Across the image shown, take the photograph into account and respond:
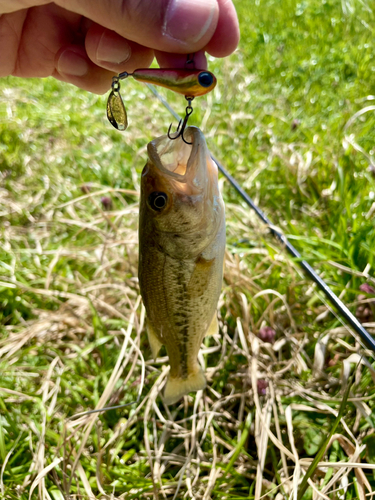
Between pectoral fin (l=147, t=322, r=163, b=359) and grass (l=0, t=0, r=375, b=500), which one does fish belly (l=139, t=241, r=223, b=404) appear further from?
grass (l=0, t=0, r=375, b=500)

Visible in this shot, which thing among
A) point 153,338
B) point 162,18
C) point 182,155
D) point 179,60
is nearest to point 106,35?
point 179,60

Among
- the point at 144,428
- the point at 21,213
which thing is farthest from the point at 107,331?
the point at 21,213

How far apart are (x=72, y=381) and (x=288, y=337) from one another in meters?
1.33

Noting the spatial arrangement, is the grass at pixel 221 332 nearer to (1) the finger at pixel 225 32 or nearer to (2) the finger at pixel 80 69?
(2) the finger at pixel 80 69

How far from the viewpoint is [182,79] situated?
50.2 inches

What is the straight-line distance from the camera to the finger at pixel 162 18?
1.36 m

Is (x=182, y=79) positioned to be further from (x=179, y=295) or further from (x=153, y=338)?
(x=153, y=338)

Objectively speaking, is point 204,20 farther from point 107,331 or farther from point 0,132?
point 0,132

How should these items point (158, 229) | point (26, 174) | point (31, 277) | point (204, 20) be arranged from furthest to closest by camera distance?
1. point (26, 174)
2. point (31, 277)
3. point (158, 229)
4. point (204, 20)

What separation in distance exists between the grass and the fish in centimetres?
47

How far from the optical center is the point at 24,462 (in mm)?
2070

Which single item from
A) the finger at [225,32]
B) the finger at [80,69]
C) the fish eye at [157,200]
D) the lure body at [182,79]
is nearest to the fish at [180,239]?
the fish eye at [157,200]

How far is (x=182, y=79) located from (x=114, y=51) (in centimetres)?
80

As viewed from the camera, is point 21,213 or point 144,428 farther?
point 21,213
